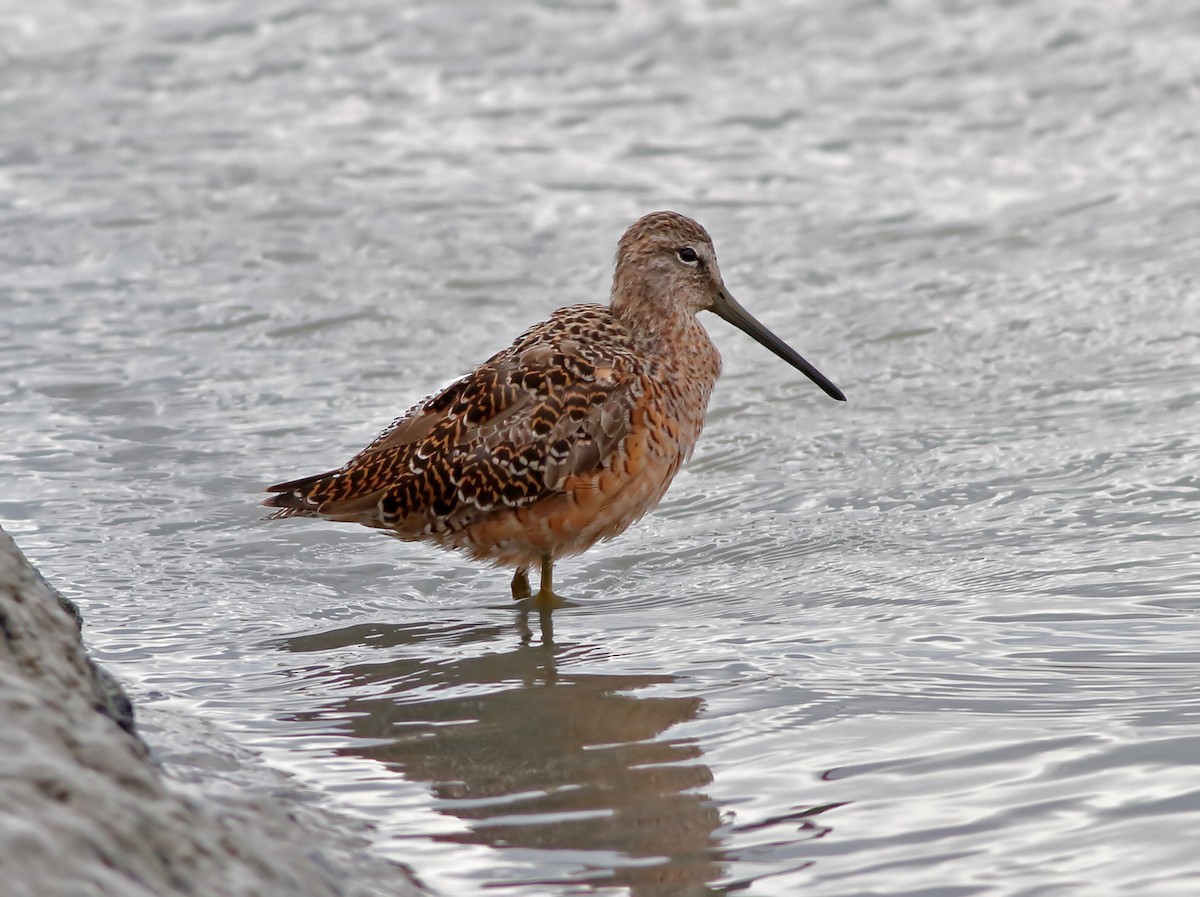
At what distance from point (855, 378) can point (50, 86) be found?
687cm

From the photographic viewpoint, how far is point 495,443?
5.10m

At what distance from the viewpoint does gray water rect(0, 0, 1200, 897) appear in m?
3.72

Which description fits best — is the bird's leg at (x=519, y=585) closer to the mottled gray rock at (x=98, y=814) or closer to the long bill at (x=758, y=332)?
the long bill at (x=758, y=332)

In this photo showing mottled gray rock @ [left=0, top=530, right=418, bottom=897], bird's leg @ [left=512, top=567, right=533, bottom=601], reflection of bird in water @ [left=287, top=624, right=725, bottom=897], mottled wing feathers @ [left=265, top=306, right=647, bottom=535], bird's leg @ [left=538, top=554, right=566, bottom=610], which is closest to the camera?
mottled gray rock @ [left=0, top=530, right=418, bottom=897]

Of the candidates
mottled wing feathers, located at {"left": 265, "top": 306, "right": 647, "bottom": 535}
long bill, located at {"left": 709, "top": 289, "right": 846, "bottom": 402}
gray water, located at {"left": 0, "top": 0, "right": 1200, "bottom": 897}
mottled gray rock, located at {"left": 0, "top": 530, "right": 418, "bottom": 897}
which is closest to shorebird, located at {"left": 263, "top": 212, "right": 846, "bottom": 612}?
mottled wing feathers, located at {"left": 265, "top": 306, "right": 647, "bottom": 535}

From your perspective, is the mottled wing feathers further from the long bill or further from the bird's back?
the long bill

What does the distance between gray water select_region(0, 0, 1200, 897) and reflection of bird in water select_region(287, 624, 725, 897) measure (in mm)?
14

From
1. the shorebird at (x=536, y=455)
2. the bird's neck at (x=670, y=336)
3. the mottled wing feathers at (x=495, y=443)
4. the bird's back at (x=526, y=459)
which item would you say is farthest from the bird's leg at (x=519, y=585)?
the bird's neck at (x=670, y=336)

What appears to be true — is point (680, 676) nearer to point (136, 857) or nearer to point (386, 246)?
point (136, 857)

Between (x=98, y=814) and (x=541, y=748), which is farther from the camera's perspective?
(x=541, y=748)

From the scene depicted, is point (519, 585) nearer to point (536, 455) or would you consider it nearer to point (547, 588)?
point (547, 588)

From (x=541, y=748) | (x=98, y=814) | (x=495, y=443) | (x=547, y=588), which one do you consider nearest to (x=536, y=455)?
(x=495, y=443)

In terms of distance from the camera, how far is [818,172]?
971cm

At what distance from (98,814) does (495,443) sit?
2640 millimetres
